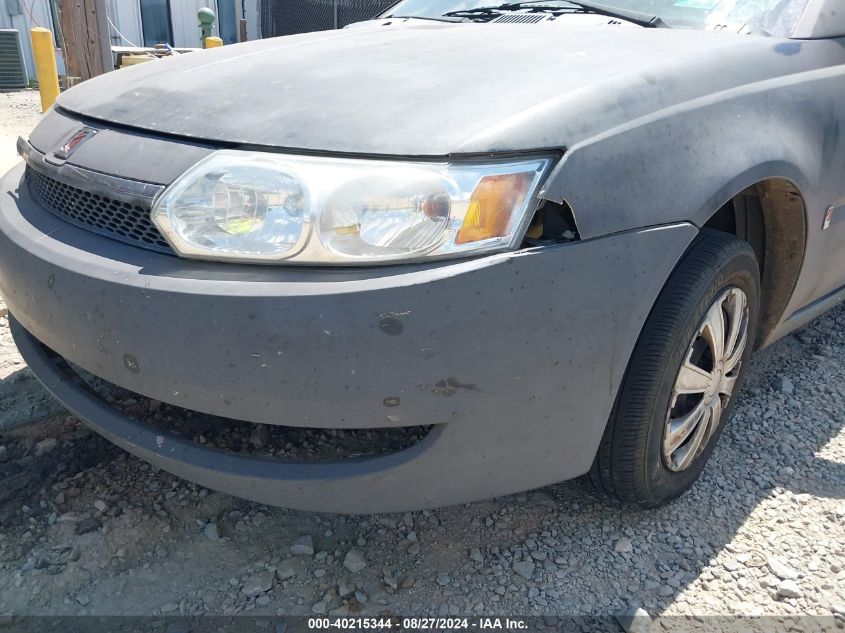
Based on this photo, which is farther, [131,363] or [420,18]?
[420,18]

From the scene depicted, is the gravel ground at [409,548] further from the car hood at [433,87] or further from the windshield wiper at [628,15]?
the windshield wiper at [628,15]

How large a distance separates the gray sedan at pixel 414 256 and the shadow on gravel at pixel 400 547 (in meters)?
0.21

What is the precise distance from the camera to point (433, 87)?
181cm

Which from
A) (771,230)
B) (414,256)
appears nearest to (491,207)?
(414,256)

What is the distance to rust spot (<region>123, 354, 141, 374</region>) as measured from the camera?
1621 millimetres

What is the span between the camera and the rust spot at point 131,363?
162cm

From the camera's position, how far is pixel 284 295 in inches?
58.5

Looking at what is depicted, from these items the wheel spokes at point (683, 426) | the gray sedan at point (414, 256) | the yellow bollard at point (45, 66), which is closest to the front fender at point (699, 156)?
the gray sedan at point (414, 256)

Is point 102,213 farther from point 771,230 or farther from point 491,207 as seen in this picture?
point 771,230

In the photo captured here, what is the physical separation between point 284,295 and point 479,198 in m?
0.46

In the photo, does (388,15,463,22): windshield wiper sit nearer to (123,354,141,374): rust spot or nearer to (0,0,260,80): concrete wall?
(123,354,141,374): rust spot

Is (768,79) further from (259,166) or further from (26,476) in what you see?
(26,476)

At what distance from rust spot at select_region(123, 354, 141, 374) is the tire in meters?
1.19

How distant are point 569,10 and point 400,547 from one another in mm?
2001
